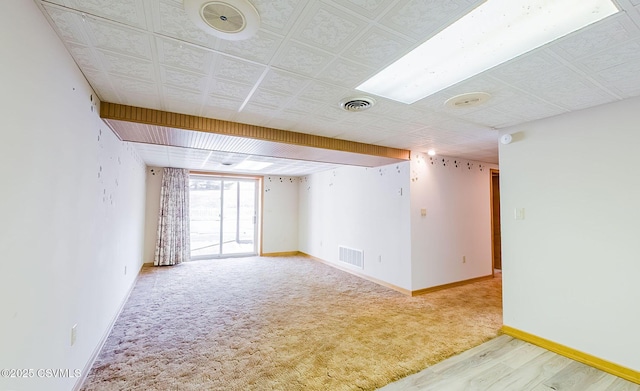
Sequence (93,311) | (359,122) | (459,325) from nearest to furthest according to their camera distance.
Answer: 1. (93,311)
2. (359,122)
3. (459,325)

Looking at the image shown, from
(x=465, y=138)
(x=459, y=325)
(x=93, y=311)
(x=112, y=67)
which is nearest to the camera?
(x=112, y=67)

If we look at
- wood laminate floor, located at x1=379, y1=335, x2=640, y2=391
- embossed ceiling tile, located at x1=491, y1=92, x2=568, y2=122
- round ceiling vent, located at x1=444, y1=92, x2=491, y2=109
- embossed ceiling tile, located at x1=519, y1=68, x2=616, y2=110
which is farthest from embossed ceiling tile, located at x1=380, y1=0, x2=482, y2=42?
wood laminate floor, located at x1=379, y1=335, x2=640, y2=391

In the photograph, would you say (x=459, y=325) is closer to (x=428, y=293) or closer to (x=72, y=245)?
(x=428, y=293)

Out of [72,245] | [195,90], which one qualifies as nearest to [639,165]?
[195,90]

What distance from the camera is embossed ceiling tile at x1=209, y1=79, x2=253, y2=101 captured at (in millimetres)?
1967

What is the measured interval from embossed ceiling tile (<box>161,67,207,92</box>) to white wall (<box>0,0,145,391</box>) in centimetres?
51

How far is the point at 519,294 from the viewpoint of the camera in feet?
9.25

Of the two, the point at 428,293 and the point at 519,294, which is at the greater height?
the point at 519,294

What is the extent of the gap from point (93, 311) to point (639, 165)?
457 cm

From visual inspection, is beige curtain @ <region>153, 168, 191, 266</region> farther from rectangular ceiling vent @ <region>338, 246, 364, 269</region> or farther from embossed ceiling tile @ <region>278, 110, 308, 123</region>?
embossed ceiling tile @ <region>278, 110, 308, 123</region>

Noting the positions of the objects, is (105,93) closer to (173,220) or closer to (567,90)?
(567,90)

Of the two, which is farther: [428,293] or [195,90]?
[428,293]

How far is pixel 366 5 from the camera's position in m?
1.20

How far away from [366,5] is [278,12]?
404 millimetres
